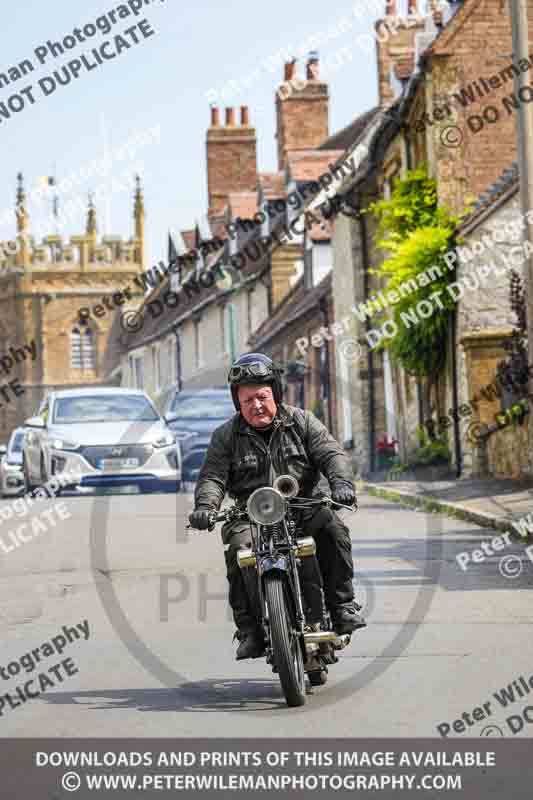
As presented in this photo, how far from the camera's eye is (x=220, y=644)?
29.7ft

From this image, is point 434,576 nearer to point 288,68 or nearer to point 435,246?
point 435,246

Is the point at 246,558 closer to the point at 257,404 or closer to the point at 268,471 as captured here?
the point at 268,471

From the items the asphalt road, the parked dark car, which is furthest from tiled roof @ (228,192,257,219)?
the asphalt road

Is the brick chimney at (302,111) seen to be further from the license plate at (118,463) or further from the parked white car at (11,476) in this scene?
the license plate at (118,463)

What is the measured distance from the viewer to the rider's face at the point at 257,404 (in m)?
7.36

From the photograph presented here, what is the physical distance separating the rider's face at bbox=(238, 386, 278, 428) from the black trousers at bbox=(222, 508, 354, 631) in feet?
1.62

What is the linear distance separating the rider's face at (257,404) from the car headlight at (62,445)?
52.1ft

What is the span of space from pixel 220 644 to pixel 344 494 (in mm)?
2174

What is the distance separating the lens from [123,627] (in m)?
9.89

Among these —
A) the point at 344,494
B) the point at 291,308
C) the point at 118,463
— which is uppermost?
the point at 291,308

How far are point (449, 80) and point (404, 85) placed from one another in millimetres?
3636

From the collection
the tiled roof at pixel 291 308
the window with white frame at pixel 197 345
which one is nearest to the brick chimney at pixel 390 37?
the tiled roof at pixel 291 308

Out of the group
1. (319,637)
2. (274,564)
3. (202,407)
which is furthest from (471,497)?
(274,564)
